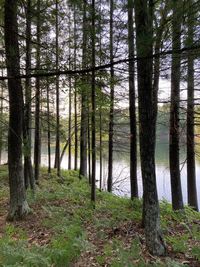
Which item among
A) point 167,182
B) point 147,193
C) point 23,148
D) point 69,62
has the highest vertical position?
point 69,62

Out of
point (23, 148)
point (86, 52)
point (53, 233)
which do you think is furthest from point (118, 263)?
point (86, 52)

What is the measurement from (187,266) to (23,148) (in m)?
4.34

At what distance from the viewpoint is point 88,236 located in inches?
212

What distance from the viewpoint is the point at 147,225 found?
4.64 metres

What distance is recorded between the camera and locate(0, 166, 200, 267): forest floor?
4164 millimetres

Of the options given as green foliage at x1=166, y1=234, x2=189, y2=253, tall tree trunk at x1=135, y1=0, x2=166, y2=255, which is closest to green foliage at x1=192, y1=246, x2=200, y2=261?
green foliage at x1=166, y1=234, x2=189, y2=253

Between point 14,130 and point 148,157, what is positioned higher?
point 14,130

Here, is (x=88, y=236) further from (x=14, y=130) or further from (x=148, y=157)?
(x=14, y=130)

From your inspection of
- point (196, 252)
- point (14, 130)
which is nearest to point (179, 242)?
point (196, 252)

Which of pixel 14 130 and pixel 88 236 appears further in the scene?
pixel 14 130

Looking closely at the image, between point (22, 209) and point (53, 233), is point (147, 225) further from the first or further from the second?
point (22, 209)

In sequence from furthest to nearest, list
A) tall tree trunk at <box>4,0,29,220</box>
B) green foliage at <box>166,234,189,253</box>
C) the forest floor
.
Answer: tall tree trunk at <box>4,0,29,220</box>, green foliage at <box>166,234,189,253</box>, the forest floor

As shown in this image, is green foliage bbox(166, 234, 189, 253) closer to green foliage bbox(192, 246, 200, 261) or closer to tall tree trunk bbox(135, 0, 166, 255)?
green foliage bbox(192, 246, 200, 261)

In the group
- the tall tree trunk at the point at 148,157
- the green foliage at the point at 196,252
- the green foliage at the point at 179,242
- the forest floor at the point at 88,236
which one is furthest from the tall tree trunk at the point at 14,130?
the green foliage at the point at 196,252
